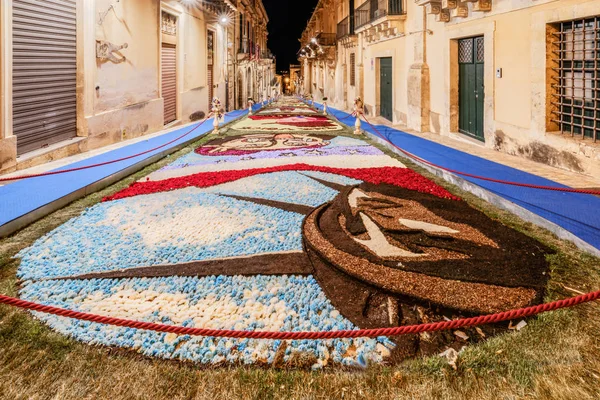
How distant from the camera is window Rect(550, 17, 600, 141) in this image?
6.57m

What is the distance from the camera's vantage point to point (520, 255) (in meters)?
3.77

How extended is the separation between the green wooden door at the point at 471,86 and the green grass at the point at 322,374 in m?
9.06

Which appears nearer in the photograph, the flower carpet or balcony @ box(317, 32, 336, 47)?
the flower carpet

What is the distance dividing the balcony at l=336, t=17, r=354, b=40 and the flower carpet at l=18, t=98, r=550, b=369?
65.3ft

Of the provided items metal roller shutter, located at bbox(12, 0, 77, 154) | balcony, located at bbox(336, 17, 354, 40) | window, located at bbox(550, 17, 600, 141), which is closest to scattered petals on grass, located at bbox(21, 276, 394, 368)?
window, located at bbox(550, 17, 600, 141)

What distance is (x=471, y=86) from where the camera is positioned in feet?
36.2

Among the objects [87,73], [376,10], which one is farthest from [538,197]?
[376,10]

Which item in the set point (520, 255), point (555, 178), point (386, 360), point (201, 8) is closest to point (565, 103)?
point (555, 178)

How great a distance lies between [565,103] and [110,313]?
808cm

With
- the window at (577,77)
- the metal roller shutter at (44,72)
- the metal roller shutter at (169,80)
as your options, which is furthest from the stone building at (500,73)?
the metal roller shutter at (44,72)

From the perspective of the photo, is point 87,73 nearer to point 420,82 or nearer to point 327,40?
point 420,82

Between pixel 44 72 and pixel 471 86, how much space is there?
414 inches

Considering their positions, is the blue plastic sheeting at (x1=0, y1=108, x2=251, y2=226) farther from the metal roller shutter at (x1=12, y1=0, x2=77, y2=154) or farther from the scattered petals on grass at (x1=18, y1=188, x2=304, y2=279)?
the metal roller shutter at (x1=12, y1=0, x2=77, y2=154)

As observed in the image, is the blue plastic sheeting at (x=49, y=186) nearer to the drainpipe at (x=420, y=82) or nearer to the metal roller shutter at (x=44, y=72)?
the metal roller shutter at (x=44, y=72)
